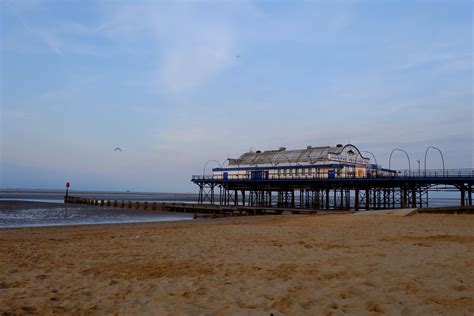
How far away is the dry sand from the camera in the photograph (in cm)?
590

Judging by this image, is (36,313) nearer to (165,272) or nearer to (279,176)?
(165,272)

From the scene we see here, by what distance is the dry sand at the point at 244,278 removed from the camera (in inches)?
232

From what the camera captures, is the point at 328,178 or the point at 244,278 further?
the point at 328,178

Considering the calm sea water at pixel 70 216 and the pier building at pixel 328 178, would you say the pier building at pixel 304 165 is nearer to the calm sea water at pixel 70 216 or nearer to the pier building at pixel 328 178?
the pier building at pixel 328 178

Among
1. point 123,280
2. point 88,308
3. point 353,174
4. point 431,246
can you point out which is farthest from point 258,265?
point 353,174

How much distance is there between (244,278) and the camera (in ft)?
25.7

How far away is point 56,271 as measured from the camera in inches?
346

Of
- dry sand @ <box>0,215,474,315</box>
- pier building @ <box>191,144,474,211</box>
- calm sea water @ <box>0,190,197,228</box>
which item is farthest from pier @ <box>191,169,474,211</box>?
dry sand @ <box>0,215,474,315</box>

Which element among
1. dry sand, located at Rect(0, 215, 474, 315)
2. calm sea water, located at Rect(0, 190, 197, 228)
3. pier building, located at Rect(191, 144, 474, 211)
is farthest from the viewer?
pier building, located at Rect(191, 144, 474, 211)

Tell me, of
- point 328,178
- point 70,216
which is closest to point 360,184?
point 328,178

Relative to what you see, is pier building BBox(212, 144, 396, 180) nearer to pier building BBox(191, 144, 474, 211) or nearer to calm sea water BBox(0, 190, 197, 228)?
pier building BBox(191, 144, 474, 211)

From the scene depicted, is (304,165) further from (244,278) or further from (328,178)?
(244,278)

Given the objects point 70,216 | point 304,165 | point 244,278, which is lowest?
point 70,216

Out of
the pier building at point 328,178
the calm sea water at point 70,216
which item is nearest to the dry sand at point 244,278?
the calm sea water at point 70,216
